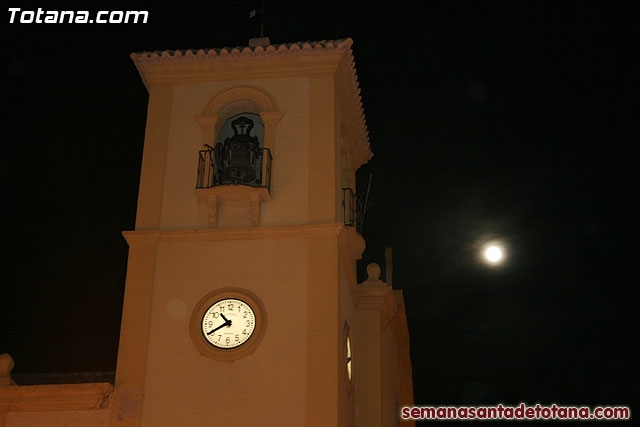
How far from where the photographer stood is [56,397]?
599 inches

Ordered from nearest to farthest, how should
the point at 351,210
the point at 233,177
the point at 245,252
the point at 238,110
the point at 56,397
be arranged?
the point at 56,397
the point at 245,252
the point at 233,177
the point at 238,110
the point at 351,210

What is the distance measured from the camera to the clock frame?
15281mm

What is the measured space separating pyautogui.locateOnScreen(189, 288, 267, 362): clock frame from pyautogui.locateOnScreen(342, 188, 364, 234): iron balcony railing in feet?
9.17

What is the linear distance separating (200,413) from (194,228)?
11.0ft

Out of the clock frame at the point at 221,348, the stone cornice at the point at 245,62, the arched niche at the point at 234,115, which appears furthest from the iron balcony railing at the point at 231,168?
the clock frame at the point at 221,348

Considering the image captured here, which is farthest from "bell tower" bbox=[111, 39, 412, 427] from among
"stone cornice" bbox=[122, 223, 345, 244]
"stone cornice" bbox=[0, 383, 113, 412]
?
"stone cornice" bbox=[0, 383, 113, 412]

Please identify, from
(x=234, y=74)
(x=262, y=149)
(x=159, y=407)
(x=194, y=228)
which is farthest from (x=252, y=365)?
(x=234, y=74)

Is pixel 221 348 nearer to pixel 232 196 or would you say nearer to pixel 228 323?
pixel 228 323

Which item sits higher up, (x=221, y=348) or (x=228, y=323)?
(x=228, y=323)

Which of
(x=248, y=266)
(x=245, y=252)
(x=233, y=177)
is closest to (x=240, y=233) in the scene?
(x=245, y=252)

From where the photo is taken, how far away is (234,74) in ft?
58.0

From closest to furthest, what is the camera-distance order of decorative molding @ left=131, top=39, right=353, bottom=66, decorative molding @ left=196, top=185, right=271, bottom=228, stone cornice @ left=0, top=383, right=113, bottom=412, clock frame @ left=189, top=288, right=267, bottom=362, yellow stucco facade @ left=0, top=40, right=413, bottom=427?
1. yellow stucco facade @ left=0, top=40, right=413, bottom=427
2. stone cornice @ left=0, top=383, right=113, bottom=412
3. clock frame @ left=189, top=288, right=267, bottom=362
4. decorative molding @ left=196, top=185, right=271, bottom=228
5. decorative molding @ left=131, top=39, right=353, bottom=66

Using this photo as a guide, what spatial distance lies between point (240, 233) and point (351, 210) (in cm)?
280

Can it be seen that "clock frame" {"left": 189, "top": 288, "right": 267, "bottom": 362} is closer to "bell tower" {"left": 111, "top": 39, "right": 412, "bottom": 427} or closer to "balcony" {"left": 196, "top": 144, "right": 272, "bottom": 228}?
"bell tower" {"left": 111, "top": 39, "right": 412, "bottom": 427}
